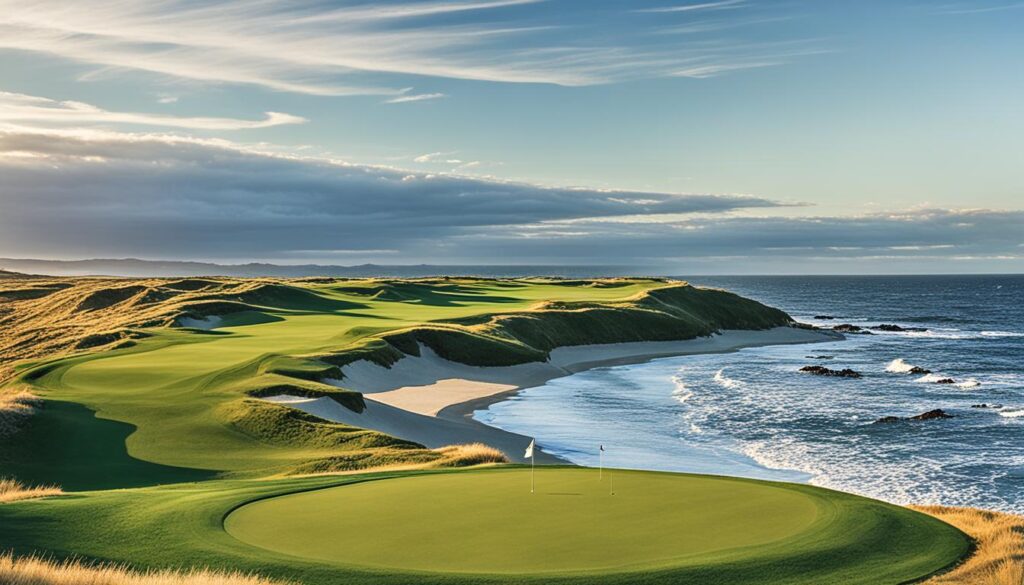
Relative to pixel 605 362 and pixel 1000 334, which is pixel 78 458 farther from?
pixel 1000 334

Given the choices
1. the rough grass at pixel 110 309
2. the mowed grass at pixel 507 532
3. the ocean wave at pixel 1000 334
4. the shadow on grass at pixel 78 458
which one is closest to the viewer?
the mowed grass at pixel 507 532

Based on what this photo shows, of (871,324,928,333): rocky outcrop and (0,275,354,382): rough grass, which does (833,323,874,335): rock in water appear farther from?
(0,275,354,382): rough grass

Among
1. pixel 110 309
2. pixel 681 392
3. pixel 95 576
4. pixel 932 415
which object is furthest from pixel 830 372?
pixel 110 309

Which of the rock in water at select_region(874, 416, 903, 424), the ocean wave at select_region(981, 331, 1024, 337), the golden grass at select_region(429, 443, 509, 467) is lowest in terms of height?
the ocean wave at select_region(981, 331, 1024, 337)

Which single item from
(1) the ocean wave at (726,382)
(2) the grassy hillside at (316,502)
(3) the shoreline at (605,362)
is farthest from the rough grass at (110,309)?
(1) the ocean wave at (726,382)

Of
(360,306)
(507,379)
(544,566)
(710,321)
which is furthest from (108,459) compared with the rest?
(710,321)

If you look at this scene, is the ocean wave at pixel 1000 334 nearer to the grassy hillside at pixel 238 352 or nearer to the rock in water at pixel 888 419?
the grassy hillside at pixel 238 352

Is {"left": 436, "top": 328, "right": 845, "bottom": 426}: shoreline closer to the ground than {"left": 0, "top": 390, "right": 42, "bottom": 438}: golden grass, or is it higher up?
closer to the ground

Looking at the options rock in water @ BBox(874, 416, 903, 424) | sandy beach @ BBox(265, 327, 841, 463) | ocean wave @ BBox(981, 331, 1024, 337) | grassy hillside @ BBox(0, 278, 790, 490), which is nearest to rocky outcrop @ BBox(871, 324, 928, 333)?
ocean wave @ BBox(981, 331, 1024, 337)
